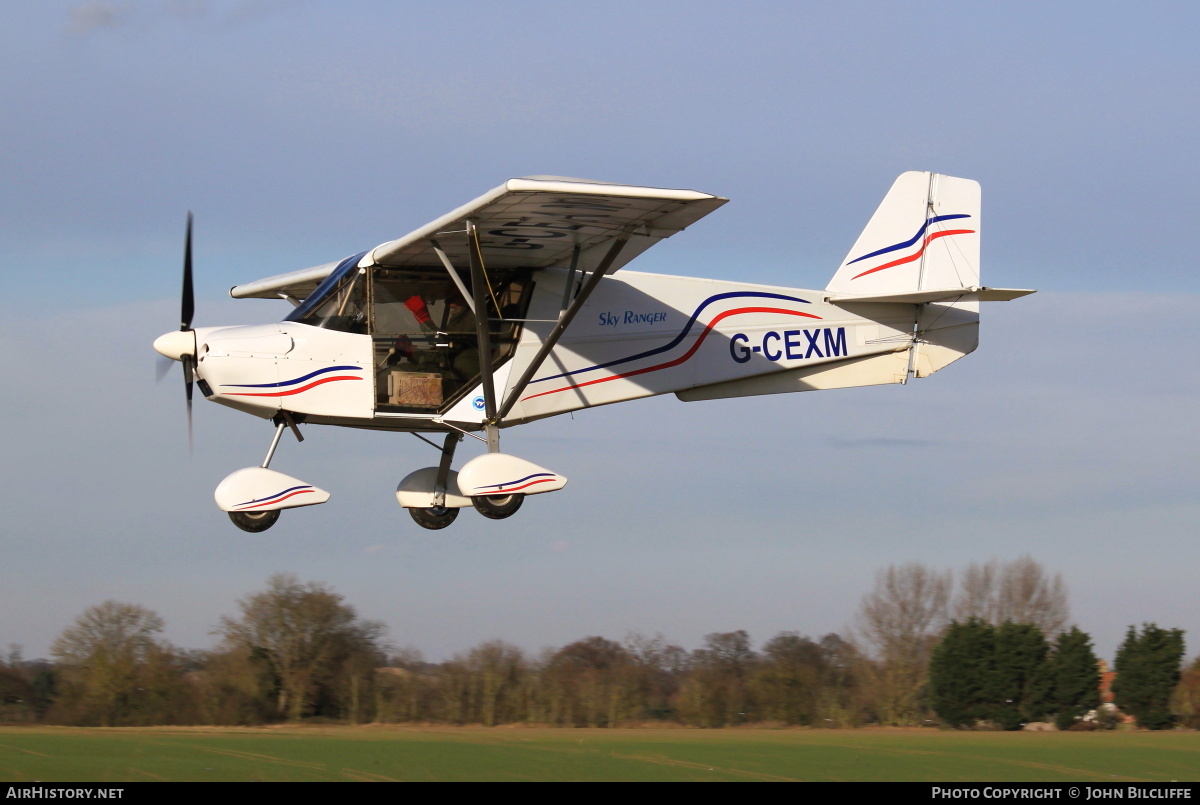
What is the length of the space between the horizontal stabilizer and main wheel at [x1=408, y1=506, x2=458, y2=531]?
5079 millimetres

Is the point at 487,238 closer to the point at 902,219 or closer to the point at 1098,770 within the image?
the point at 902,219

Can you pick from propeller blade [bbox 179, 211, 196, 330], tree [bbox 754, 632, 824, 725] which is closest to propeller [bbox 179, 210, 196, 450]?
propeller blade [bbox 179, 211, 196, 330]

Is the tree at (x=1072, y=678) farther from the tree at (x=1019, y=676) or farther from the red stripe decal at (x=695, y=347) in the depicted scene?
the red stripe decal at (x=695, y=347)

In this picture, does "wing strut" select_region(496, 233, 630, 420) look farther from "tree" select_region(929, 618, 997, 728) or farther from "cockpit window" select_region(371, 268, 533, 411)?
"tree" select_region(929, 618, 997, 728)

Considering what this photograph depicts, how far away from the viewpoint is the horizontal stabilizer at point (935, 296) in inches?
535

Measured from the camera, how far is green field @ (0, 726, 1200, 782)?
13.4 m

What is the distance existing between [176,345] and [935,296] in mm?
8178

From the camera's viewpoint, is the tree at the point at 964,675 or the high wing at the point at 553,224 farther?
the tree at the point at 964,675

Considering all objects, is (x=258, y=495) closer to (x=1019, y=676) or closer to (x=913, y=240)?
(x=913, y=240)

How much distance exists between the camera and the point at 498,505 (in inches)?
505

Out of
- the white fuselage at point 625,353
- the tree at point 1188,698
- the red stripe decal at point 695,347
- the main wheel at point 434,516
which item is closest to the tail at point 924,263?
the white fuselage at point 625,353

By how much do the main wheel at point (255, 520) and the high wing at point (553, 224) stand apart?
2.67 meters
